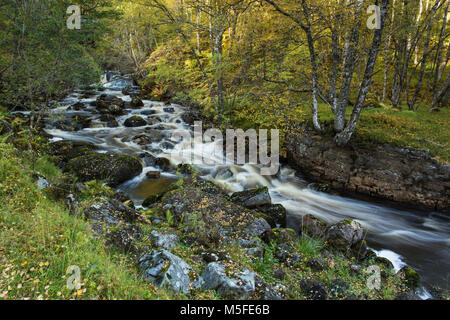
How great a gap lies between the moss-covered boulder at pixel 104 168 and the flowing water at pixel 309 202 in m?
0.38

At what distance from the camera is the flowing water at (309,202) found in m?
6.20

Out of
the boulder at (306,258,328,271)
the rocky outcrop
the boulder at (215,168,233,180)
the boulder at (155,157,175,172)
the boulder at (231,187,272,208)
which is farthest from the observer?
the boulder at (155,157,175,172)

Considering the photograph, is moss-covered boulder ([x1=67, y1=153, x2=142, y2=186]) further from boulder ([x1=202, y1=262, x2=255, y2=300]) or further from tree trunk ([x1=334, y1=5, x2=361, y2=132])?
tree trunk ([x1=334, y1=5, x2=361, y2=132])

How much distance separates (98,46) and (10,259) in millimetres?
21692

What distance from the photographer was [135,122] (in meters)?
15.5

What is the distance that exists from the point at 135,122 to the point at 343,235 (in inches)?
558

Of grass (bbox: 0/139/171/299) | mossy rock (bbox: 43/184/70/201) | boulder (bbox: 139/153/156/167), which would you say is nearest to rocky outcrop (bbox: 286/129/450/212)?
boulder (bbox: 139/153/156/167)

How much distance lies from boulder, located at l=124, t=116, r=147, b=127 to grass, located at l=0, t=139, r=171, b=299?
12.2 m

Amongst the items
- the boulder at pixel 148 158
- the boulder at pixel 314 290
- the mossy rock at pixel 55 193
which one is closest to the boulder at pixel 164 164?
the boulder at pixel 148 158

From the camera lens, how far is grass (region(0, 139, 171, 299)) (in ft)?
7.73

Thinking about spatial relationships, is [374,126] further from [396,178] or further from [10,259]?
[10,259]

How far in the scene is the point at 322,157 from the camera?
9758mm

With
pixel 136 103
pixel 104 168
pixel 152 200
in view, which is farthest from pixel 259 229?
pixel 136 103

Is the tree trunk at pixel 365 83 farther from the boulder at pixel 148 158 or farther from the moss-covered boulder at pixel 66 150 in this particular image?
the moss-covered boulder at pixel 66 150
